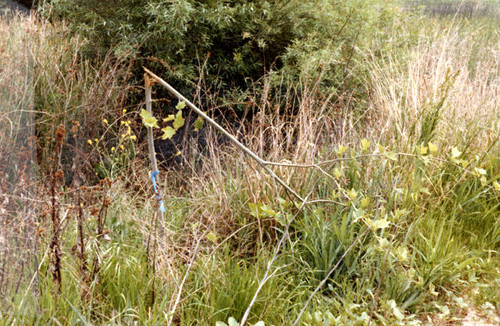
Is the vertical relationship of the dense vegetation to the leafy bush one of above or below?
below

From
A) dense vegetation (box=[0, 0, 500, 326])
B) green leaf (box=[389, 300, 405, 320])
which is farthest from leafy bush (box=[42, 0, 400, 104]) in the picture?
green leaf (box=[389, 300, 405, 320])

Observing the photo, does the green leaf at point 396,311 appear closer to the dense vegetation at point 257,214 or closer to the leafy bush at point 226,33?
the dense vegetation at point 257,214

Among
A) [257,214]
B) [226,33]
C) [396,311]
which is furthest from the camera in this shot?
[226,33]

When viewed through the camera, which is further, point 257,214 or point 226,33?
point 226,33

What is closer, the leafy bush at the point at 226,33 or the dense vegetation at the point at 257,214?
the dense vegetation at the point at 257,214

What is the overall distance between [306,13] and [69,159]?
2931 mm

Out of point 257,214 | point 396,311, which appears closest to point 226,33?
point 257,214

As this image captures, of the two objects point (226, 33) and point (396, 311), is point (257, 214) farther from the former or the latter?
point (226, 33)

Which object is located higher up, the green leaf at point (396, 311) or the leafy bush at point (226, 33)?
the leafy bush at point (226, 33)

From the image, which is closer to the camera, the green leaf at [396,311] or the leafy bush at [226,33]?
the green leaf at [396,311]

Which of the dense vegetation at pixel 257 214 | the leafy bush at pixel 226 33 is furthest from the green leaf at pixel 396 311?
the leafy bush at pixel 226 33

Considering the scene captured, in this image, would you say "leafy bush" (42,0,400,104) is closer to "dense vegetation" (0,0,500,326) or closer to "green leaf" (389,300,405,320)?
"dense vegetation" (0,0,500,326)

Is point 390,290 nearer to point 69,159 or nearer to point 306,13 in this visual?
point 69,159

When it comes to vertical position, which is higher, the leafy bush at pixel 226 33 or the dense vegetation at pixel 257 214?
the leafy bush at pixel 226 33
